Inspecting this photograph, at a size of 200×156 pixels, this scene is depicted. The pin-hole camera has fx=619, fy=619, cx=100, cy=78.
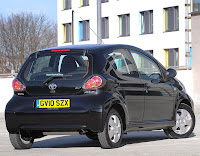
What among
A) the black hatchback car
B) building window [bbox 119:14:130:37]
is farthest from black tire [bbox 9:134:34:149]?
building window [bbox 119:14:130:37]

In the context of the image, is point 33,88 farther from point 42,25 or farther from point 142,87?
point 42,25

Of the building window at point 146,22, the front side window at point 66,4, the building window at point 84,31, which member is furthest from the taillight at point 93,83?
the front side window at point 66,4

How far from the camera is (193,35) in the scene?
29.6 m

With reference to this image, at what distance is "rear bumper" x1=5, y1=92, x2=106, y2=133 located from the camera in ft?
29.6

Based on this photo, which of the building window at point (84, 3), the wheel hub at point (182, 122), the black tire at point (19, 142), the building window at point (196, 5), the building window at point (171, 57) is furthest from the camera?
the building window at point (84, 3)

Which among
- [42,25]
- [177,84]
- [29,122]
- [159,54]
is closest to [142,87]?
[177,84]

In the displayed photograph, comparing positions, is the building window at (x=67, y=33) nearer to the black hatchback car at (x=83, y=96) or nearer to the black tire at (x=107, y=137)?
the black hatchback car at (x=83, y=96)

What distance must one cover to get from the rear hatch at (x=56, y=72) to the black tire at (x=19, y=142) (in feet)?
2.43

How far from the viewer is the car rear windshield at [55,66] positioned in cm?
938

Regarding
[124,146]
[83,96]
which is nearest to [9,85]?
[124,146]

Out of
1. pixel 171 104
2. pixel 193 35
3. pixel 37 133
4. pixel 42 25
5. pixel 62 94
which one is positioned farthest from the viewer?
pixel 42 25

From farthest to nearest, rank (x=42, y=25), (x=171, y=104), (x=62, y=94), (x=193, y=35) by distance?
(x=42, y=25)
(x=193, y=35)
(x=171, y=104)
(x=62, y=94)

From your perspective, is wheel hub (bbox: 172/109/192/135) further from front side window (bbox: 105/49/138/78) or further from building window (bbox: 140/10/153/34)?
building window (bbox: 140/10/153/34)

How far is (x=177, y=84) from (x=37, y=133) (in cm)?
285
